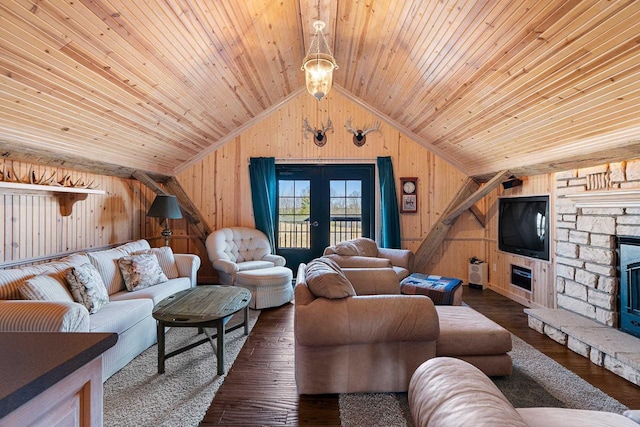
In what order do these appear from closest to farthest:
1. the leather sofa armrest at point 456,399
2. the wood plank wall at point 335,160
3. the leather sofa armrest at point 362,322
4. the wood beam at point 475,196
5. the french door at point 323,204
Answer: the leather sofa armrest at point 456,399, the leather sofa armrest at point 362,322, the wood beam at point 475,196, the wood plank wall at point 335,160, the french door at point 323,204

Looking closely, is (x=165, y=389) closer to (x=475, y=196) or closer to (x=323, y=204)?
(x=323, y=204)

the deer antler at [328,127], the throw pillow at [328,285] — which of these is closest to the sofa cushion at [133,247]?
the throw pillow at [328,285]

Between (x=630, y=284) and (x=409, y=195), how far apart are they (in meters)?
2.90

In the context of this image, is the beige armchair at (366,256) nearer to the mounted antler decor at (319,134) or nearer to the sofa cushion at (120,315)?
the mounted antler decor at (319,134)

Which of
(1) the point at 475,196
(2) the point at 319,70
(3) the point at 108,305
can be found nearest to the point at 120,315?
(3) the point at 108,305

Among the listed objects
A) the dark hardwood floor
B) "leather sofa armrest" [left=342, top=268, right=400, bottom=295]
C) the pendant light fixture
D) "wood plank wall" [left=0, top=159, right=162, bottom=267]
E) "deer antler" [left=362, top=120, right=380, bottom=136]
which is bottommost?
the dark hardwood floor

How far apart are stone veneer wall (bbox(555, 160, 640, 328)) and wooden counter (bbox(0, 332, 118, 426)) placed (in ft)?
13.2

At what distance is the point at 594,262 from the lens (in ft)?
10.1

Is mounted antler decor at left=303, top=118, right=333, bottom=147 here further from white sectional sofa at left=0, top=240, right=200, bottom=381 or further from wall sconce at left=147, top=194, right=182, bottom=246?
white sectional sofa at left=0, top=240, right=200, bottom=381

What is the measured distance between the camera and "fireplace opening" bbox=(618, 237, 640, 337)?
8.78 ft

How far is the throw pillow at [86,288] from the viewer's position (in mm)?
2475

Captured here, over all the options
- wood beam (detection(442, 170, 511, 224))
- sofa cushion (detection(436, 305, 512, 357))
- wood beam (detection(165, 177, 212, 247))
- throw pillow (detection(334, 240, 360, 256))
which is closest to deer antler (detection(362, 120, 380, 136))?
wood beam (detection(442, 170, 511, 224))

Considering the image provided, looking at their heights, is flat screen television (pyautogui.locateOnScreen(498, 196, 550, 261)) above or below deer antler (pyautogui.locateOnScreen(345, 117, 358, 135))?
below

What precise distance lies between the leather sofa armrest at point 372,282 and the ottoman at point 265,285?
49.0 inches
